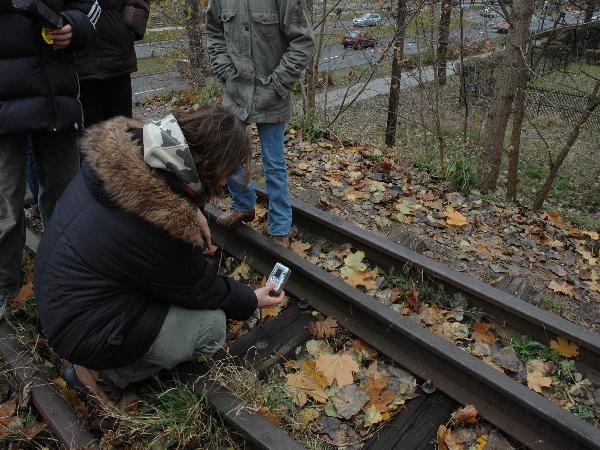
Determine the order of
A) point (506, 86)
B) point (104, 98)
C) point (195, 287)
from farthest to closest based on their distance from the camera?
1. point (506, 86)
2. point (104, 98)
3. point (195, 287)

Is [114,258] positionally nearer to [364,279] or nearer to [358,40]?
[364,279]

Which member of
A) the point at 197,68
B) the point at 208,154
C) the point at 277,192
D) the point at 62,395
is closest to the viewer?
the point at 208,154

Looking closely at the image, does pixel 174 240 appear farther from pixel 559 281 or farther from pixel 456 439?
pixel 559 281

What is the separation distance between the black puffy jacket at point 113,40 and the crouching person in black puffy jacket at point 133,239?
6.31 feet

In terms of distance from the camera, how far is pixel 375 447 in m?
2.67

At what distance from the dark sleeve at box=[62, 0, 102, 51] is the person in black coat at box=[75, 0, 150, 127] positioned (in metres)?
0.61

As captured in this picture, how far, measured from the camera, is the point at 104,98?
14.7ft

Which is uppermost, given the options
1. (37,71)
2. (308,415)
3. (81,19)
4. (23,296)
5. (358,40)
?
(81,19)

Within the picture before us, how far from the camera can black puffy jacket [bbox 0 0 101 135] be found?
2.95m

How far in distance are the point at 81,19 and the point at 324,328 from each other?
8.48 feet

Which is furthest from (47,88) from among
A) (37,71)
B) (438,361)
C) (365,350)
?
(438,361)

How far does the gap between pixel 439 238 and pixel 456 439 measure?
236 centimetres

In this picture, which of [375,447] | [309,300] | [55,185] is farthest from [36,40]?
[375,447]

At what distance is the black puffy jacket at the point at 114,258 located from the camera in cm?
228
